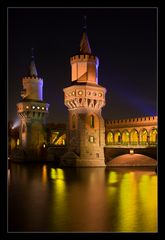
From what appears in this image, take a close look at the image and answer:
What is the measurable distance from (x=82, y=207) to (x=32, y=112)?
32977 millimetres

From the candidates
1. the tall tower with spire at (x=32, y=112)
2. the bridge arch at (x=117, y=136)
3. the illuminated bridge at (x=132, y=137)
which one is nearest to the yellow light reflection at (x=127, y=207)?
the illuminated bridge at (x=132, y=137)

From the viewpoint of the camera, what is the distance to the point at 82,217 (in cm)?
1110

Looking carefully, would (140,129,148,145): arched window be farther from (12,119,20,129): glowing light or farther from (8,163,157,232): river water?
(12,119,20,129): glowing light

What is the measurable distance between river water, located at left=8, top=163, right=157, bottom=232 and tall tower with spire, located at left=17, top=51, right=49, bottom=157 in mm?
25230

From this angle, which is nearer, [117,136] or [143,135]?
[143,135]

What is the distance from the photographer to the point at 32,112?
44.8 m

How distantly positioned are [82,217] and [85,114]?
22406mm

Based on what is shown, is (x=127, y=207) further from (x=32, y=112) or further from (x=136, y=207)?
(x=32, y=112)

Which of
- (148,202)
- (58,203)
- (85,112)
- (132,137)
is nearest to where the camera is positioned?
(58,203)

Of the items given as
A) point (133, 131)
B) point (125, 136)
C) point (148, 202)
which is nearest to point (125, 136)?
point (125, 136)

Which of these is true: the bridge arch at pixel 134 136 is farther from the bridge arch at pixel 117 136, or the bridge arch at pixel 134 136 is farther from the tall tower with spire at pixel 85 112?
the tall tower with spire at pixel 85 112

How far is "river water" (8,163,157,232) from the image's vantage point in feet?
32.8

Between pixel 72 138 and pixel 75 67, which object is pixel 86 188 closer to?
pixel 72 138
